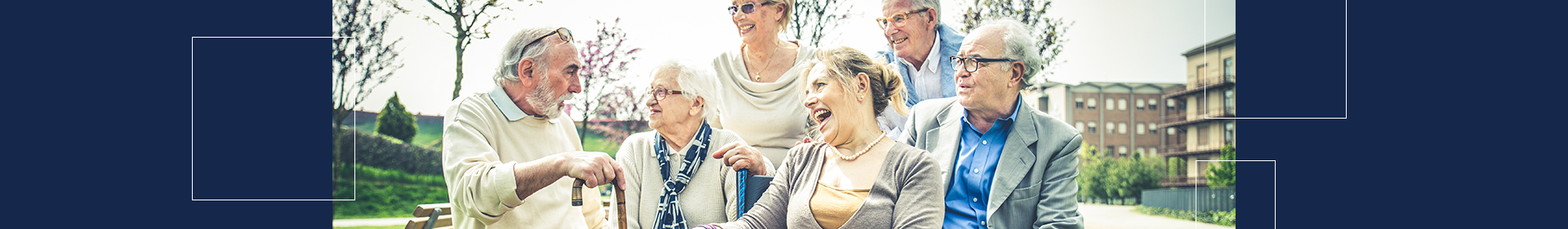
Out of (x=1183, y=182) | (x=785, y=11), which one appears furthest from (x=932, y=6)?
(x=1183, y=182)

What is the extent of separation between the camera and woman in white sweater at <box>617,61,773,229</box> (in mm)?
4223

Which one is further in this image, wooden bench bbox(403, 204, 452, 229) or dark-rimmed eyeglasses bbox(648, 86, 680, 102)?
wooden bench bbox(403, 204, 452, 229)

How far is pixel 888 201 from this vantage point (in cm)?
351

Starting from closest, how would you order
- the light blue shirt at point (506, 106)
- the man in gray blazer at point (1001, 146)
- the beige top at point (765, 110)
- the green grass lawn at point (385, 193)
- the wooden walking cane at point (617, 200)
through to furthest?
1. the man in gray blazer at point (1001, 146)
2. the wooden walking cane at point (617, 200)
3. the light blue shirt at point (506, 106)
4. the beige top at point (765, 110)
5. the green grass lawn at point (385, 193)

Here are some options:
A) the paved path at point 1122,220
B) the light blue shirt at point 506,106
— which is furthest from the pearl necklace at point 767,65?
the paved path at point 1122,220

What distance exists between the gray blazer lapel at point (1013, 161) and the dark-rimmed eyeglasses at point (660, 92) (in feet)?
4.44

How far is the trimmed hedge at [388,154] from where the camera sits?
7.31 meters

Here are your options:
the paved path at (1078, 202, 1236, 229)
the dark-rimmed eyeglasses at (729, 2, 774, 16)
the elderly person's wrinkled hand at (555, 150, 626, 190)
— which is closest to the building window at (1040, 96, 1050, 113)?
the paved path at (1078, 202, 1236, 229)

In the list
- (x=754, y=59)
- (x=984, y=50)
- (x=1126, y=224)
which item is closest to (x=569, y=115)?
(x=754, y=59)

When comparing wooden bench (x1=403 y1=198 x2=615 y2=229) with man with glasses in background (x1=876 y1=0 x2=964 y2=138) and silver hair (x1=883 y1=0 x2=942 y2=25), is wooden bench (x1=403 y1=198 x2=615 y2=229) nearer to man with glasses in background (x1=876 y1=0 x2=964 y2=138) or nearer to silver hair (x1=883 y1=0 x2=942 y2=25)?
man with glasses in background (x1=876 y1=0 x2=964 y2=138)

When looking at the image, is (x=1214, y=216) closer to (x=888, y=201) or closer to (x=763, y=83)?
(x=763, y=83)

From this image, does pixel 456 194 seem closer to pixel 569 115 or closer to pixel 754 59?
pixel 569 115

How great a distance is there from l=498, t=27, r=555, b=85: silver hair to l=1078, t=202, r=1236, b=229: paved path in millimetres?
5120

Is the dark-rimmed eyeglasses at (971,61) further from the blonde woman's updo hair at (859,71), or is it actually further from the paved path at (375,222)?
the paved path at (375,222)
